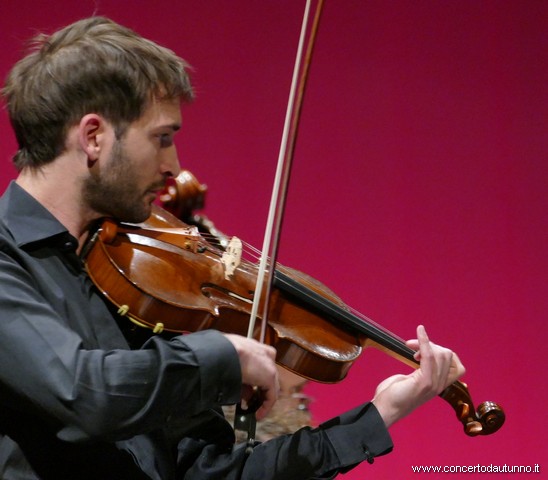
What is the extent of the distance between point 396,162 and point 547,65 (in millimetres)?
430

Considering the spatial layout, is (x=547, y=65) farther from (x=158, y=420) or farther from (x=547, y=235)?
(x=158, y=420)

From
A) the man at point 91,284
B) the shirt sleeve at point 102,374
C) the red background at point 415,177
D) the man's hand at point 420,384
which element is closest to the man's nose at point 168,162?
the man at point 91,284

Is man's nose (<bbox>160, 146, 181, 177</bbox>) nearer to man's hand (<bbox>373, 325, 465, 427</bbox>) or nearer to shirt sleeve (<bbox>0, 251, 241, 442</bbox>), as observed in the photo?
shirt sleeve (<bbox>0, 251, 241, 442</bbox>)

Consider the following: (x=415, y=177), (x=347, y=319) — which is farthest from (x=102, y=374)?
(x=415, y=177)

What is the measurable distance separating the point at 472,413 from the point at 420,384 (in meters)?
0.10

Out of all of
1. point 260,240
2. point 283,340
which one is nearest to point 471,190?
point 260,240

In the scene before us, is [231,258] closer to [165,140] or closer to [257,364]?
[165,140]

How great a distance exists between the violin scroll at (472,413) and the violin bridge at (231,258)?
1.07 feet

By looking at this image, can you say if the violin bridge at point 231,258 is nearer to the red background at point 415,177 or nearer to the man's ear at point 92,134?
the man's ear at point 92,134

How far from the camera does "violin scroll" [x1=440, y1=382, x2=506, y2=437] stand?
1.20 metres

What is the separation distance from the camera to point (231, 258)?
48.3 inches

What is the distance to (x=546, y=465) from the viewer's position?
2.19 metres

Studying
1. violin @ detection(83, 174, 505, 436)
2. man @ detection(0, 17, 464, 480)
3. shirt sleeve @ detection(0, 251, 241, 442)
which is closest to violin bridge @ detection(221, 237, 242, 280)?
violin @ detection(83, 174, 505, 436)

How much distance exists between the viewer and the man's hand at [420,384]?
1157 millimetres
